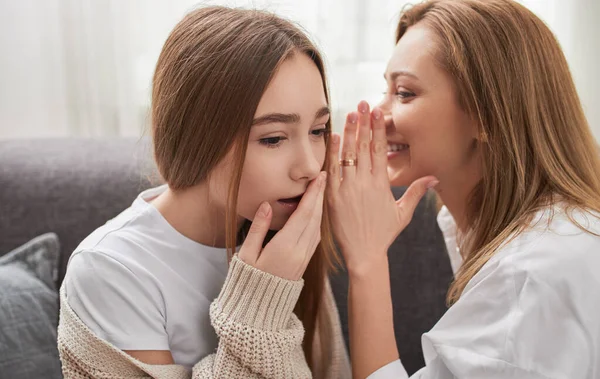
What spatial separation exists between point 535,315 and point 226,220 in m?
0.55

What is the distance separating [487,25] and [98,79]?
4.42 ft

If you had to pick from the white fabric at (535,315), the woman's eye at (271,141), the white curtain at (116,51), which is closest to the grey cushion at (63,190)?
the white curtain at (116,51)

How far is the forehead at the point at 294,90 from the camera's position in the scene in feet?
3.74

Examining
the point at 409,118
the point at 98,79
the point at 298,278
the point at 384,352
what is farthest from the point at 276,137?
the point at 98,79

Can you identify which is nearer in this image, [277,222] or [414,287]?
[277,222]

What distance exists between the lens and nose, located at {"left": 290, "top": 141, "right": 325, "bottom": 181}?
46.6 inches

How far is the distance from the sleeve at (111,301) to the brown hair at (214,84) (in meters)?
0.19

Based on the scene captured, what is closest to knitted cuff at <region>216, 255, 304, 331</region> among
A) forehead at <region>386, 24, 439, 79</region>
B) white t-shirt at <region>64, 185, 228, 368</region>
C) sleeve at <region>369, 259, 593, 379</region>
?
white t-shirt at <region>64, 185, 228, 368</region>

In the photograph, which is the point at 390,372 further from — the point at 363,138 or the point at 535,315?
the point at 363,138

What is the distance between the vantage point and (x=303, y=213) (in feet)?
4.09

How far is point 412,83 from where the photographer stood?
142 cm

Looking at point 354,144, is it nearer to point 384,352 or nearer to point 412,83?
point 412,83

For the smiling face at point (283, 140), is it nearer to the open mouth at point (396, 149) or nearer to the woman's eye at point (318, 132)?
the woman's eye at point (318, 132)

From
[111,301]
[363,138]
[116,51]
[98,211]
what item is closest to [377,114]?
[363,138]
